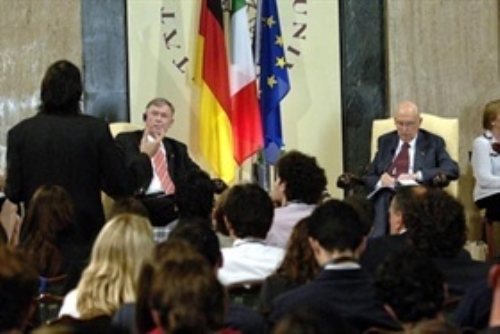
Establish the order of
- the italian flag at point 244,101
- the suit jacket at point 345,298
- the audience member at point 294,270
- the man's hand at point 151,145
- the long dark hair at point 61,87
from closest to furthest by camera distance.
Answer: the suit jacket at point 345,298, the audience member at point 294,270, the long dark hair at point 61,87, the man's hand at point 151,145, the italian flag at point 244,101

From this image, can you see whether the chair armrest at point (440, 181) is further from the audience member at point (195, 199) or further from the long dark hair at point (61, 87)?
the long dark hair at point (61, 87)

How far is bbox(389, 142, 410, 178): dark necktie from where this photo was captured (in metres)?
7.96

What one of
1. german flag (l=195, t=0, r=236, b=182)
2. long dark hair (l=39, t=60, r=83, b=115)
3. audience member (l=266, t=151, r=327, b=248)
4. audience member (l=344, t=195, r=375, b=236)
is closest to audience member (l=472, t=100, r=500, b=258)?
german flag (l=195, t=0, r=236, b=182)

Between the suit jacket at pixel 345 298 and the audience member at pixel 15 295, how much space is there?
0.89 m

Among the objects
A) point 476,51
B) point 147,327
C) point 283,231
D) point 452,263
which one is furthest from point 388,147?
point 147,327

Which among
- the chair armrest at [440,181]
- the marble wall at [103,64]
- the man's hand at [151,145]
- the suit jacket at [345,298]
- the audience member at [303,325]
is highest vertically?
the marble wall at [103,64]

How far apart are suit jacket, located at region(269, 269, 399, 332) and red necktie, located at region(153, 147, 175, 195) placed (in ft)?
12.7

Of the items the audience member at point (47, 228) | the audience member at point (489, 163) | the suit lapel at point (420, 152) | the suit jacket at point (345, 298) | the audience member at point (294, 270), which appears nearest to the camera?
the suit jacket at point (345, 298)

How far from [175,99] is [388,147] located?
1.54 meters

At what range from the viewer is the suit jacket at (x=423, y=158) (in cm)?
774

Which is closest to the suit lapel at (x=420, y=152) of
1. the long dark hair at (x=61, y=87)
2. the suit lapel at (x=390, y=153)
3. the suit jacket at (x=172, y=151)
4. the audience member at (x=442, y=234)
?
the suit lapel at (x=390, y=153)

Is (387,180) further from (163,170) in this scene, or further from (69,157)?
(69,157)

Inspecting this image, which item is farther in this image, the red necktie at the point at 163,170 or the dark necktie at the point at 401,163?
the dark necktie at the point at 401,163

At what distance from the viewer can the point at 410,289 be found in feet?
10.9
